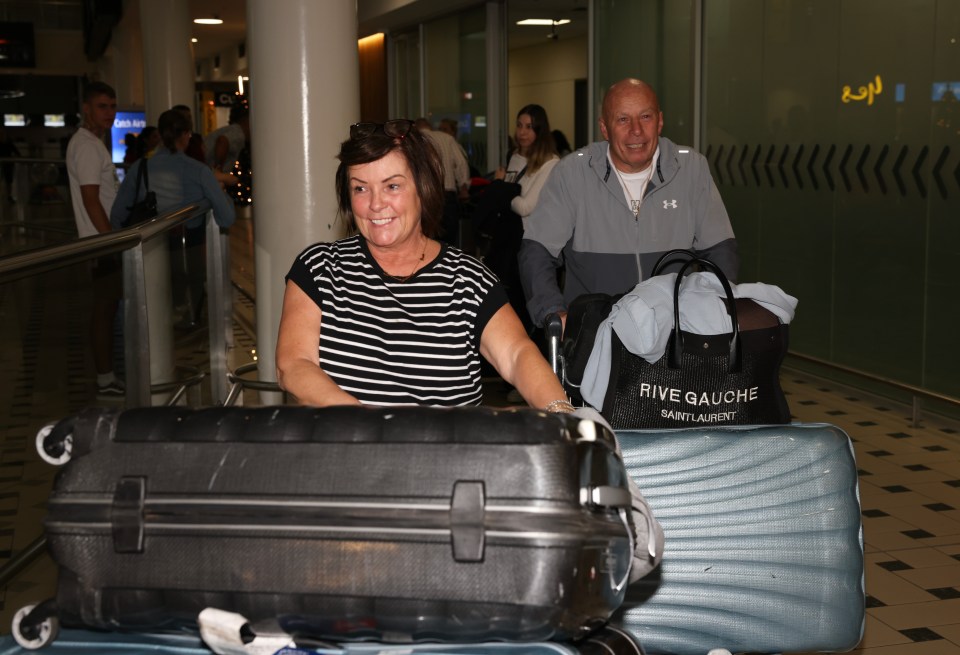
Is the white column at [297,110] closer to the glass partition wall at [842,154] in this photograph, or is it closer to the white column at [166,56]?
the glass partition wall at [842,154]

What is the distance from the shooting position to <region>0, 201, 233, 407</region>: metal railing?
116 inches

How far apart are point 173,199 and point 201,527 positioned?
626 cm

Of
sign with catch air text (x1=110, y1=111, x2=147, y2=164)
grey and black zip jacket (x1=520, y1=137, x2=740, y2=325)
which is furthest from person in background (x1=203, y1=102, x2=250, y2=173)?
grey and black zip jacket (x1=520, y1=137, x2=740, y2=325)

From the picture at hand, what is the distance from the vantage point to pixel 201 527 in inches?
53.4

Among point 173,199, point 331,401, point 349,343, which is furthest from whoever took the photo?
point 173,199

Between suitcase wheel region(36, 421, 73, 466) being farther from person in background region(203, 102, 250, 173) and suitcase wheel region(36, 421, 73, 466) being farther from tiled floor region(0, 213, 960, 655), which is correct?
person in background region(203, 102, 250, 173)

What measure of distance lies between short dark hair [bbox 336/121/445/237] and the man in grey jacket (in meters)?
1.42

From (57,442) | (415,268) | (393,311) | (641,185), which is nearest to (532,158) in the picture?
(641,185)

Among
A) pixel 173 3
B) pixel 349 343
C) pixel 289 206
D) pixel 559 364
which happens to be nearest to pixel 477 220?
pixel 289 206

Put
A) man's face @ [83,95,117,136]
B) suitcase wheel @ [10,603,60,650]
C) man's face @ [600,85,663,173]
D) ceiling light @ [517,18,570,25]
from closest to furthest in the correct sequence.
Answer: suitcase wheel @ [10,603,60,650] → man's face @ [600,85,663,173] → man's face @ [83,95,117,136] → ceiling light @ [517,18,570,25]

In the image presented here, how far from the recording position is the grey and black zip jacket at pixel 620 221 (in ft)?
12.6

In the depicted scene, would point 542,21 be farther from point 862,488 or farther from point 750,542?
point 750,542

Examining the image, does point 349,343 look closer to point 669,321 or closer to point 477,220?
point 669,321

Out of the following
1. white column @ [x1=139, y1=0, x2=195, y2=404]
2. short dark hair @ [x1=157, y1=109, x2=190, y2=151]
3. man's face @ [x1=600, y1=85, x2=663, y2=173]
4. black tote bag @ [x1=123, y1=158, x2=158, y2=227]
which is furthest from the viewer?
white column @ [x1=139, y1=0, x2=195, y2=404]
